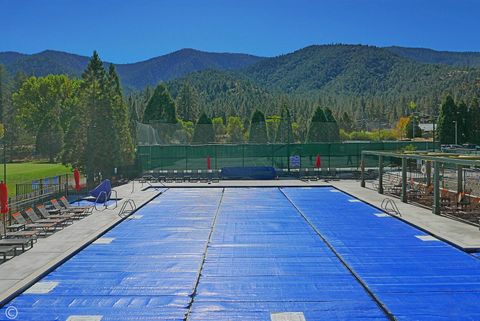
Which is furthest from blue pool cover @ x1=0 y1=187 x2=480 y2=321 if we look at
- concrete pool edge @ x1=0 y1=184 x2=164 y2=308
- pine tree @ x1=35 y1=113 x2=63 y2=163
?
pine tree @ x1=35 y1=113 x2=63 y2=163

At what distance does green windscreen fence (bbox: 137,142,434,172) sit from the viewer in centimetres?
4131

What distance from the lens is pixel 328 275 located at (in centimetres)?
1202

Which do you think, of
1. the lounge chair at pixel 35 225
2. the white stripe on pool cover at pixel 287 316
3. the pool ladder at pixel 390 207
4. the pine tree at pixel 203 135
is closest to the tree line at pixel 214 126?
the pine tree at pixel 203 135

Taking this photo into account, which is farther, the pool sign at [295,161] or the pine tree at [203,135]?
the pine tree at [203,135]

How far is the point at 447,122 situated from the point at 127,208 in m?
54.9

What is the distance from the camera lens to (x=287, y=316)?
9461 millimetres

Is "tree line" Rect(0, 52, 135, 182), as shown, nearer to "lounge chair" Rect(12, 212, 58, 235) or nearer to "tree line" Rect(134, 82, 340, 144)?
"tree line" Rect(134, 82, 340, 144)

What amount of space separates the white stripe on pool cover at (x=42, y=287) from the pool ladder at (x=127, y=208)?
30.3ft

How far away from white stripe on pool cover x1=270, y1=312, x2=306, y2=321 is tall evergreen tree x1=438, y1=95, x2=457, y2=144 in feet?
208

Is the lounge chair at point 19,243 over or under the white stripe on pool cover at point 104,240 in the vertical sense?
over

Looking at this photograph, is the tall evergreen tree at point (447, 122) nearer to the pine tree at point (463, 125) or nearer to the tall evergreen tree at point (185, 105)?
the pine tree at point (463, 125)

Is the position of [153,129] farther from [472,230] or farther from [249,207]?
[472,230]

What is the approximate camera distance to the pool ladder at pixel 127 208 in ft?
69.6

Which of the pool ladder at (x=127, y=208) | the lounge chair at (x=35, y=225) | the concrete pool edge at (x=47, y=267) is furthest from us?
the pool ladder at (x=127, y=208)
